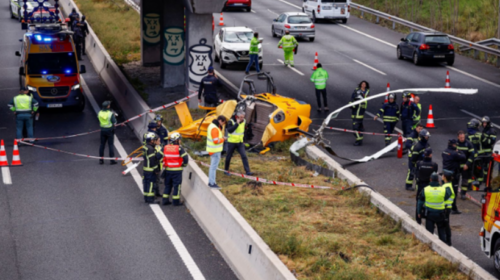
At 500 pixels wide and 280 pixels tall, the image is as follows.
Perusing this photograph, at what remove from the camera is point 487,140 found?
55.5 feet

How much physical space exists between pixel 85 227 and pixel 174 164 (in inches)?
87.3

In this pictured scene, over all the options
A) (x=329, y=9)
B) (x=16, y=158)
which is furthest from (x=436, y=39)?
(x=16, y=158)

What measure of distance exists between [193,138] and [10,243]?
7.68m

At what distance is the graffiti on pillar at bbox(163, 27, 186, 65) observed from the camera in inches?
1127

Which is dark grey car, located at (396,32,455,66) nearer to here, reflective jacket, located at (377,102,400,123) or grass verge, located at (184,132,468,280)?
reflective jacket, located at (377,102,400,123)

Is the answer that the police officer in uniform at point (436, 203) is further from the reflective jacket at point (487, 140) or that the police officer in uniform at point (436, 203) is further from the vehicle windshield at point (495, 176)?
the reflective jacket at point (487, 140)

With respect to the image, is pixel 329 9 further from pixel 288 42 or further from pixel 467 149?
pixel 467 149

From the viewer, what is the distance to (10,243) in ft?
44.4

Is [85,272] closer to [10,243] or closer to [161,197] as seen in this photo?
[10,243]

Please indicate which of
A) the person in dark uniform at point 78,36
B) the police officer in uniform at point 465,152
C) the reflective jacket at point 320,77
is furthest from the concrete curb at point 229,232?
the person in dark uniform at point 78,36

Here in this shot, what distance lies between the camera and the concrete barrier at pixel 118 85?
907 inches

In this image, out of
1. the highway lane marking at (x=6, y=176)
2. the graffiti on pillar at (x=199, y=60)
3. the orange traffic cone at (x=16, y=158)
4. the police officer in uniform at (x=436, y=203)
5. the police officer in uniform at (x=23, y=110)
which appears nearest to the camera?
the police officer in uniform at (x=436, y=203)

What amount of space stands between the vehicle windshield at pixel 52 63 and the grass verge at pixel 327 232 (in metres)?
9.71

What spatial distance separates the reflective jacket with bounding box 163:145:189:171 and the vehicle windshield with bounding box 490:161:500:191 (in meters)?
6.01
